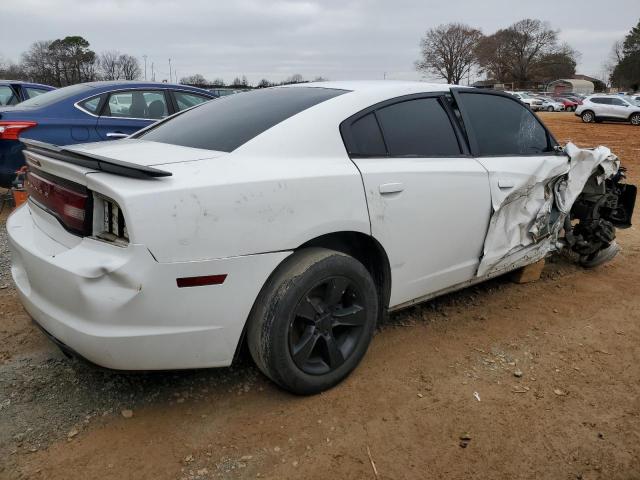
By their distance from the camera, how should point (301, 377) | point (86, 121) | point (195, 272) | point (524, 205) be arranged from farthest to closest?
point (86, 121) < point (524, 205) < point (301, 377) < point (195, 272)

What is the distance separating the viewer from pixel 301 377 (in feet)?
7.95

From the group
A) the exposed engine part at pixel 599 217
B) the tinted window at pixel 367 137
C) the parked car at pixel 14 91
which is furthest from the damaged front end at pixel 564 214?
the parked car at pixel 14 91

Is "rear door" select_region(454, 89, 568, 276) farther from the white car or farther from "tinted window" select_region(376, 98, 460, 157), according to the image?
"tinted window" select_region(376, 98, 460, 157)

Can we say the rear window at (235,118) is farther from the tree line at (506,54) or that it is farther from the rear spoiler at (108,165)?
the tree line at (506,54)

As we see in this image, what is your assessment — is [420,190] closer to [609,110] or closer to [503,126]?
[503,126]

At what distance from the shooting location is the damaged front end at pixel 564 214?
3.37 metres

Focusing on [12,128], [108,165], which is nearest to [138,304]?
[108,165]

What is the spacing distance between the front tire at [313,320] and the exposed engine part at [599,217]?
2511mm

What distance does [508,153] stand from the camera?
3449 mm

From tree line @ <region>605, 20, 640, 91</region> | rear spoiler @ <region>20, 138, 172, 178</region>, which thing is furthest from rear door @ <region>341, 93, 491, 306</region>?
tree line @ <region>605, 20, 640, 91</region>

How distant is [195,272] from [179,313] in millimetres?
181

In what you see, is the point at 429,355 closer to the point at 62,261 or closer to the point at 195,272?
the point at 195,272

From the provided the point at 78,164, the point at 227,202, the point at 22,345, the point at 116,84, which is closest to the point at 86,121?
the point at 116,84

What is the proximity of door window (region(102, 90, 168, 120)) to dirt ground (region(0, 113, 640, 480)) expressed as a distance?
3731mm
